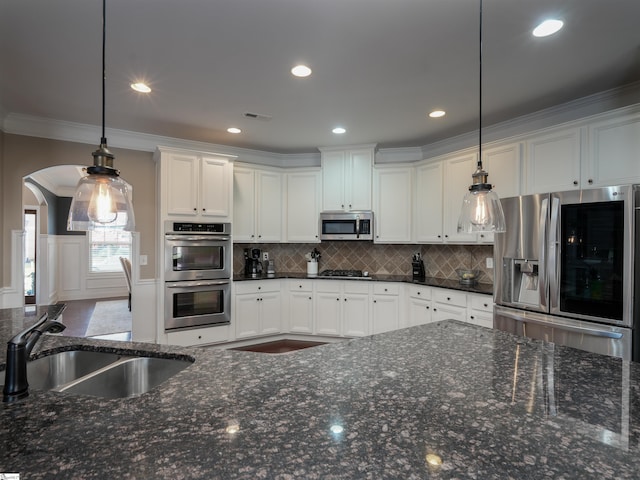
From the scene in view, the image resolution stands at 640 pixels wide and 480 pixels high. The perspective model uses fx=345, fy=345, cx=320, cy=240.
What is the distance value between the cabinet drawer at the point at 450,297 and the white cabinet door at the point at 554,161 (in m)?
1.19

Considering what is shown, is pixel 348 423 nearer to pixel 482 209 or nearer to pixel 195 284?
pixel 482 209

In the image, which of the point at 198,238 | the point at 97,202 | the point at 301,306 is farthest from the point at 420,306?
the point at 97,202

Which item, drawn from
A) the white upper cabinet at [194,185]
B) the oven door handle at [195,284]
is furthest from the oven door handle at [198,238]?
the oven door handle at [195,284]

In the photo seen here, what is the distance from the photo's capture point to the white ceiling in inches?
74.6

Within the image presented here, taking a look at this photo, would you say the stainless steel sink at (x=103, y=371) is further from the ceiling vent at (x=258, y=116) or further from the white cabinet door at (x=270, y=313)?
the white cabinet door at (x=270, y=313)

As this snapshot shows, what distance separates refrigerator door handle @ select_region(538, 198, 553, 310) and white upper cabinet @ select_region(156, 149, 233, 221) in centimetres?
321

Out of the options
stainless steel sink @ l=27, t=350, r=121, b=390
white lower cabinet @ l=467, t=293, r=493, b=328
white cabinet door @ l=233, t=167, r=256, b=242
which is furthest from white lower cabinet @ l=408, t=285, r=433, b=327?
stainless steel sink @ l=27, t=350, r=121, b=390

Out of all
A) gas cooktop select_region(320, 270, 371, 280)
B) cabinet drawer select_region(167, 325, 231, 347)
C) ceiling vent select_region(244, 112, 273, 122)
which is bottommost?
cabinet drawer select_region(167, 325, 231, 347)

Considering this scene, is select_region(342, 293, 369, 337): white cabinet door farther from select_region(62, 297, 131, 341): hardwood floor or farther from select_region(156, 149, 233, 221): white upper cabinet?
select_region(62, 297, 131, 341): hardwood floor

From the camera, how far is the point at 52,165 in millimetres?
3746

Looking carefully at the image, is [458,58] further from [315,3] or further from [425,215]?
[425,215]

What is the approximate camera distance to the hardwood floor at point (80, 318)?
188 inches

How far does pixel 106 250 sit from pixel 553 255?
8.70 metres

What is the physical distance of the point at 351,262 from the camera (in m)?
4.98
